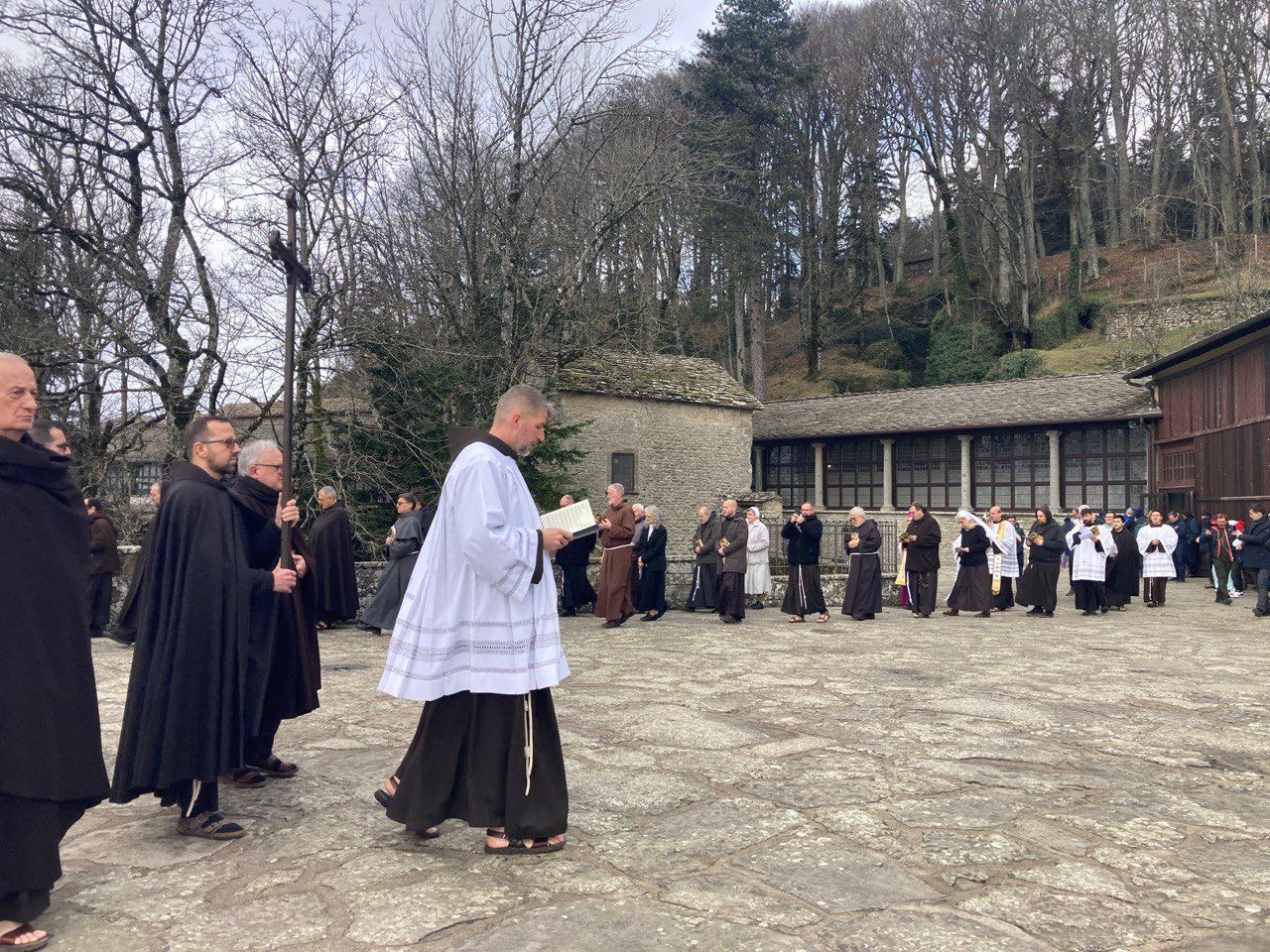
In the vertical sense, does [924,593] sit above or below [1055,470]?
below

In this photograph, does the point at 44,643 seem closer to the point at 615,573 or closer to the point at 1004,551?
the point at 615,573

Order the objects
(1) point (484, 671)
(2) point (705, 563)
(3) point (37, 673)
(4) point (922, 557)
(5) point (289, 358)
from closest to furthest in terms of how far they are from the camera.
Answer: (3) point (37, 673), (1) point (484, 671), (5) point (289, 358), (2) point (705, 563), (4) point (922, 557)

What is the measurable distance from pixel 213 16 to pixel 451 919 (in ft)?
59.6

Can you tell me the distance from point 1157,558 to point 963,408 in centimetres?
1504

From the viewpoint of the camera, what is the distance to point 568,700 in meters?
7.39

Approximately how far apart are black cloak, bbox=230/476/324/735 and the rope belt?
141cm

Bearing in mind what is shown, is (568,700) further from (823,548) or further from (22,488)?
(823,548)

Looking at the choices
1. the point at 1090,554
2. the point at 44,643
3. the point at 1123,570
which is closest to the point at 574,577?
the point at 1090,554

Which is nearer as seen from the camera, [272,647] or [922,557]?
[272,647]

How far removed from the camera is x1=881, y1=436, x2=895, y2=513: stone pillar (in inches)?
1308

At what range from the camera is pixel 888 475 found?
33.3 meters

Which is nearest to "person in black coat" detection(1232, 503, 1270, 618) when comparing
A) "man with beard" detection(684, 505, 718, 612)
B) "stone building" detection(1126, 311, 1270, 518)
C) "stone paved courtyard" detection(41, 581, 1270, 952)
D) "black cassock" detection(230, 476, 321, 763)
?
"stone building" detection(1126, 311, 1270, 518)

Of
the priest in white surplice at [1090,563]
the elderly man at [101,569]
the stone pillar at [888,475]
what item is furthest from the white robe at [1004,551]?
the stone pillar at [888,475]

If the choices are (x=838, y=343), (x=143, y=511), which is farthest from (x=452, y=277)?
(x=838, y=343)
